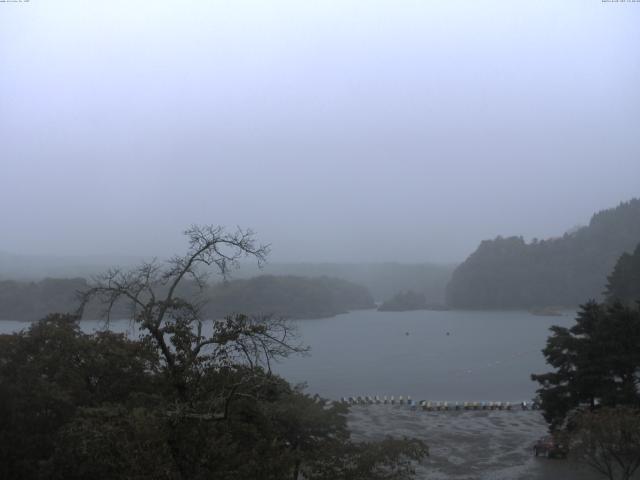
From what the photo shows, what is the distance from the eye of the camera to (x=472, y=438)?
15.9 meters

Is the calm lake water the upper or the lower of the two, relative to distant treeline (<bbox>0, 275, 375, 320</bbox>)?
lower

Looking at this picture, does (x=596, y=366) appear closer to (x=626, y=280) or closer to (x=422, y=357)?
(x=626, y=280)

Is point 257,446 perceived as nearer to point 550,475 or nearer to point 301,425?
point 301,425

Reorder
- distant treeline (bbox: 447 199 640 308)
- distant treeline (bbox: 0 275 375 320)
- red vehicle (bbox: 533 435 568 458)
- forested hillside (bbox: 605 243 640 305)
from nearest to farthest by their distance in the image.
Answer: red vehicle (bbox: 533 435 568 458), forested hillside (bbox: 605 243 640 305), distant treeline (bbox: 0 275 375 320), distant treeline (bbox: 447 199 640 308)

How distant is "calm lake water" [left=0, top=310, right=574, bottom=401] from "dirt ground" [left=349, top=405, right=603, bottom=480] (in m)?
3.57

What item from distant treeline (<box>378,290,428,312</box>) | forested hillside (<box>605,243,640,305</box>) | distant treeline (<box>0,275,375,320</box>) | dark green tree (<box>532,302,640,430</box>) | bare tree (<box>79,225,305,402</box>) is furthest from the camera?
distant treeline (<box>378,290,428,312</box>)

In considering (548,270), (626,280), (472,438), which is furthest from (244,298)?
(548,270)

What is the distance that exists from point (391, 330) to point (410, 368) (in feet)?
65.2

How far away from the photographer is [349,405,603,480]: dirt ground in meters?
12.3

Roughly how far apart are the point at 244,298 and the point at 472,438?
113 ft

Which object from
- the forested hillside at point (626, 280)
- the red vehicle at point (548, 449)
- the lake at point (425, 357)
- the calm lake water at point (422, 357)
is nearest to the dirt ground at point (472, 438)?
the red vehicle at point (548, 449)

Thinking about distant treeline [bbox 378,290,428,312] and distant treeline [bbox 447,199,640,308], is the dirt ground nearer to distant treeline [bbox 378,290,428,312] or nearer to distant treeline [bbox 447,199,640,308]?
distant treeline [bbox 378,290,428,312]

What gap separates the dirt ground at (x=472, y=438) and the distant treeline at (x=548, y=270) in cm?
5246

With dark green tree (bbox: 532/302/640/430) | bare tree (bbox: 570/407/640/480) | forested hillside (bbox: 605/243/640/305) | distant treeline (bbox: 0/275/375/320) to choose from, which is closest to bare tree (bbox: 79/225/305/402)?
bare tree (bbox: 570/407/640/480)
